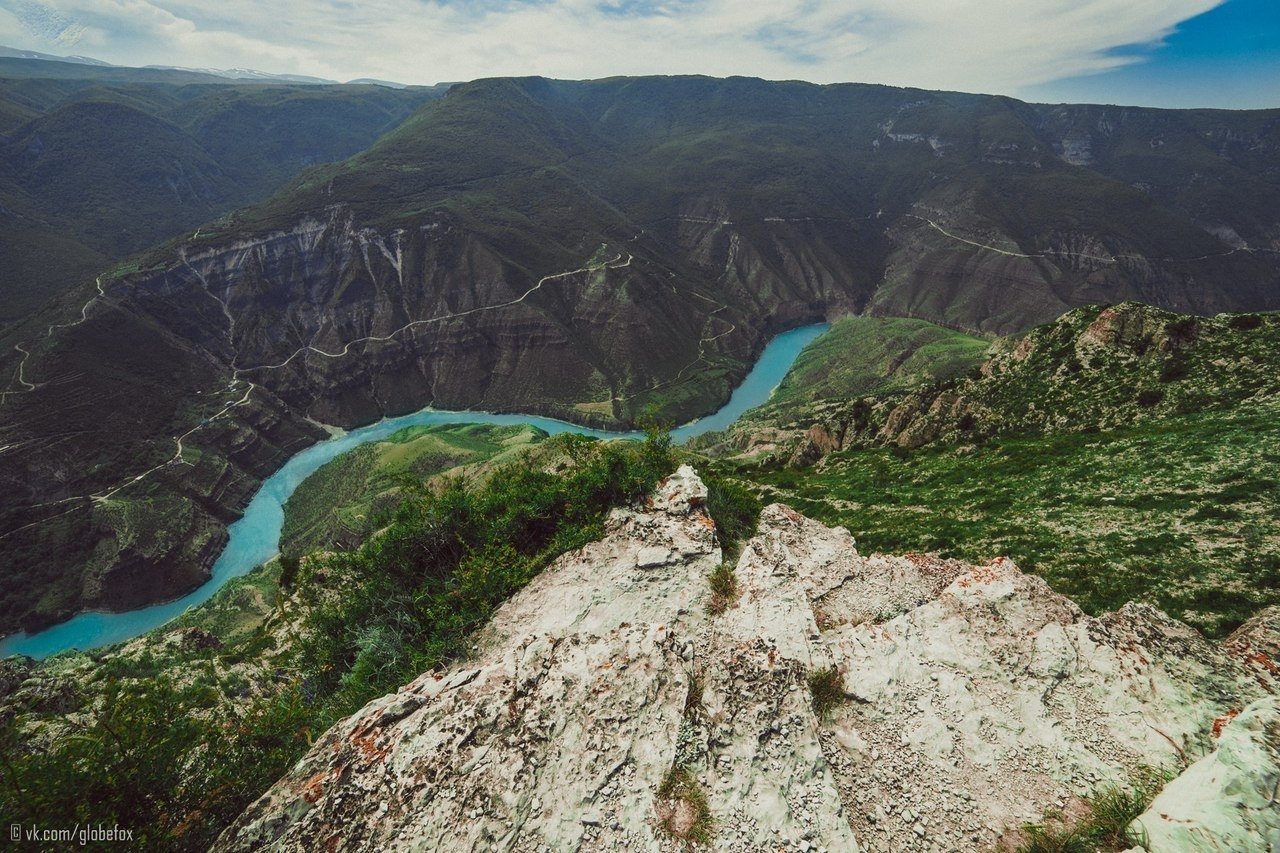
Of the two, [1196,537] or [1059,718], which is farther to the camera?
[1196,537]

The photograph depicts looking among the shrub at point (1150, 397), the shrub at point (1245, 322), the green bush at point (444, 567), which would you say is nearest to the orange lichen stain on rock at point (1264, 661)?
the green bush at point (444, 567)

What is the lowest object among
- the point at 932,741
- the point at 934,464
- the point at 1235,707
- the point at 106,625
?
the point at 106,625

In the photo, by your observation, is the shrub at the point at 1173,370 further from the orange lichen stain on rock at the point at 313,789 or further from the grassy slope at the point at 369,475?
the grassy slope at the point at 369,475

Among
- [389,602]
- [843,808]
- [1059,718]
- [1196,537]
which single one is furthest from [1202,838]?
[389,602]

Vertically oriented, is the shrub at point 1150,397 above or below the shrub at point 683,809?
above

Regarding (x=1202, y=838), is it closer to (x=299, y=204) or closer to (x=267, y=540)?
(x=267, y=540)

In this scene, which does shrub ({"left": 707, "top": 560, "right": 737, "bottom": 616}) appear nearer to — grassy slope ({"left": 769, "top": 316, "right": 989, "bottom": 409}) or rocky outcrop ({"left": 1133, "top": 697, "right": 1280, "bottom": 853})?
rocky outcrop ({"left": 1133, "top": 697, "right": 1280, "bottom": 853})

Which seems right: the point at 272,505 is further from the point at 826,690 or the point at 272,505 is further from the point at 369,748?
the point at 826,690
